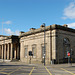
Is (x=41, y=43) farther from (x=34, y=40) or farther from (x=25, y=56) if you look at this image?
(x=25, y=56)

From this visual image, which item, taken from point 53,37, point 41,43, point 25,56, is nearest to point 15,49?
A: point 25,56

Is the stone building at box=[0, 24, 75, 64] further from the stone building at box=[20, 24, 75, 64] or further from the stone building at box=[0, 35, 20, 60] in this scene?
the stone building at box=[0, 35, 20, 60]

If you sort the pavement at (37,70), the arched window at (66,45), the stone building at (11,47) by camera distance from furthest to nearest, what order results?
the stone building at (11,47), the arched window at (66,45), the pavement at (37,70)

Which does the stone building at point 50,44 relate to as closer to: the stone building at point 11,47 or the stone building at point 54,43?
the stone building at point 54,43

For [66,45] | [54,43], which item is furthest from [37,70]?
[66,45]

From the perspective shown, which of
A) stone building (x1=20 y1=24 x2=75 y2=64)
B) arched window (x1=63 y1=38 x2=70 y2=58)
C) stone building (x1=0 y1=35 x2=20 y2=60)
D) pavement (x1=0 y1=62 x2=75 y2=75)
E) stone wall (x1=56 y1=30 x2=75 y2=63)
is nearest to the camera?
pavement (x1=0 y1=62 x2=75 y2=75)

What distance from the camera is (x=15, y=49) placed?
59.0 m

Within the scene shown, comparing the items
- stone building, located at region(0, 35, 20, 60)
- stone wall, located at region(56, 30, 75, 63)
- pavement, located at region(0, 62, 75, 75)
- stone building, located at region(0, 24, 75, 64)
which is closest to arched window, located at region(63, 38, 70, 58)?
stone building, located at region(0, 24, 75, 64)

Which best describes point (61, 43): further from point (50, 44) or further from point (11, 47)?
point (11, 47)

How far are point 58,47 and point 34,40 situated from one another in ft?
33.3

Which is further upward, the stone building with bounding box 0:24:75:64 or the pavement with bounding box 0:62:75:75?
the stone building with bounding box 0:24:75:64

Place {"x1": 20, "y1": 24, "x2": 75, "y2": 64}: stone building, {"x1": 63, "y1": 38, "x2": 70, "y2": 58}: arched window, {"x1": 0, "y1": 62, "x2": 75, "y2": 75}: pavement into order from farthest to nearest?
1. {"x1": 63, "y1": 38, "x2": 70, "y2": 58}: arched window
2. {"x1": 20, "y1": 24, "x2": 75, "y2": 64}: stone building
3. {"x1": 0, "y1": 62, "x2": 75, "y2": 75}: pavement

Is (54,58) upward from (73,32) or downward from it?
downward

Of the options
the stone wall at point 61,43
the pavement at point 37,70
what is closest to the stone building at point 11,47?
the stone wall at point 61,43
